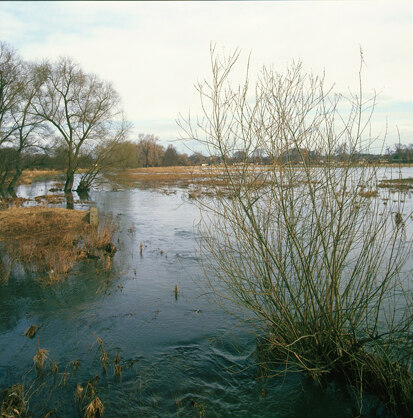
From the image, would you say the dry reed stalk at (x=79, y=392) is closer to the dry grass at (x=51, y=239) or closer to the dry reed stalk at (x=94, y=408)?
the dry reed stalk at (x=94, y=408)

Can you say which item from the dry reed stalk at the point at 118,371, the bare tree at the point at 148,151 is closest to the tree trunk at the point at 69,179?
the dry reed stalk at the point at 118,371

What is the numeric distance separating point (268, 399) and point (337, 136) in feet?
11.9

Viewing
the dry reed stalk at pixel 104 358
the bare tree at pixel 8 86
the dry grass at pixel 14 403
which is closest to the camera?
the dry grass at pixel 14 403

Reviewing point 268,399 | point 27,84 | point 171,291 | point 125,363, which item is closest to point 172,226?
point 171,291

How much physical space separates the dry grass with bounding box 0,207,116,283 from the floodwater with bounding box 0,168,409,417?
73 cm

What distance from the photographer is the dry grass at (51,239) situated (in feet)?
34.7

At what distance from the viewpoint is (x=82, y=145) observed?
3284cm

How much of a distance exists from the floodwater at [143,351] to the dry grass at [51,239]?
2.38 ft

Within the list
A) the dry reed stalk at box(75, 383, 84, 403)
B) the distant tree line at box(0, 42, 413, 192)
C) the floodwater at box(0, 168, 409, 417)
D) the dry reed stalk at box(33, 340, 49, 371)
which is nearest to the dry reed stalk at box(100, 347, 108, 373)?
the floodwater at box(0, 168, 409, 417)

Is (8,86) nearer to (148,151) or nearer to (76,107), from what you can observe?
(76,107)

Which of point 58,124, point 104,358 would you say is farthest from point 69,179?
point 104,358

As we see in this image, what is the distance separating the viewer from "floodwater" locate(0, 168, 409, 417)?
15.8 ft

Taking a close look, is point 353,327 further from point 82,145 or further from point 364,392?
point 82,145

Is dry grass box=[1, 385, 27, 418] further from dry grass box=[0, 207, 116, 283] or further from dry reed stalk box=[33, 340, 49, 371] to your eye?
dry grass box=[0, 207, 116, 283]
